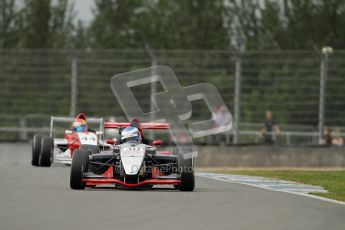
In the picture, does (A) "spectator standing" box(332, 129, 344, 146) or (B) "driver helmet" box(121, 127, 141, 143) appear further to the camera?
(A) "spectator standing" box(332, 129, 344, 146)

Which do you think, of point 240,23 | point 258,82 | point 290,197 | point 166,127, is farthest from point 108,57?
point 240,23

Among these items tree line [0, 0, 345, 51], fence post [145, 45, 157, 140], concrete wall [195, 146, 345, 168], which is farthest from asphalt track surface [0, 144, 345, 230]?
tree line [0, 0, 345, 51]

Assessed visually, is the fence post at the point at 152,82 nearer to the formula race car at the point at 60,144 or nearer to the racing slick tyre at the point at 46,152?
the formula race car at the point at 60,144

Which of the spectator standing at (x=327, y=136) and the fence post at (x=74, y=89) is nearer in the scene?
the spectator standing at (x=327, y=136)

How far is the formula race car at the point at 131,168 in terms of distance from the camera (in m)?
15.2

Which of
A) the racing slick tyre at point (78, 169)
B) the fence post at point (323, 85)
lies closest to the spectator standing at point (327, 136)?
the fence post at point (323, 85)

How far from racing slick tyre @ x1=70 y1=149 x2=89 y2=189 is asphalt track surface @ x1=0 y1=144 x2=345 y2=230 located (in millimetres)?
135

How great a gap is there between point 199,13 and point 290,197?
104ft

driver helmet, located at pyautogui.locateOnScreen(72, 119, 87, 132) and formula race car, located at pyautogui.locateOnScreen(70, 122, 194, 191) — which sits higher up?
driver helmet, located at pyautogui.locateOnScreen(72, 119, 87, 132)

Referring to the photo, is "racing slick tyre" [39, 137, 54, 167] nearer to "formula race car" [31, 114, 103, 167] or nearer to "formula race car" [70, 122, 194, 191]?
"formula race car" [31, 114, 103, 167]

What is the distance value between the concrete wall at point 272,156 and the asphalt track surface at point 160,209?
9.18 meters

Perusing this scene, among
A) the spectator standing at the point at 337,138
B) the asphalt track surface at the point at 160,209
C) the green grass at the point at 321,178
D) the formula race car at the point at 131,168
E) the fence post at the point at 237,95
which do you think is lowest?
the asphalt track surface at the point at 160,209

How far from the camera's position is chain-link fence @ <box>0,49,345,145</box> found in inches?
1041

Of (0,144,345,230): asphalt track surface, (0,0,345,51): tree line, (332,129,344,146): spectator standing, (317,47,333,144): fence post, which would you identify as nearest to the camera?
(0,144,345,230): asphalt track surface
